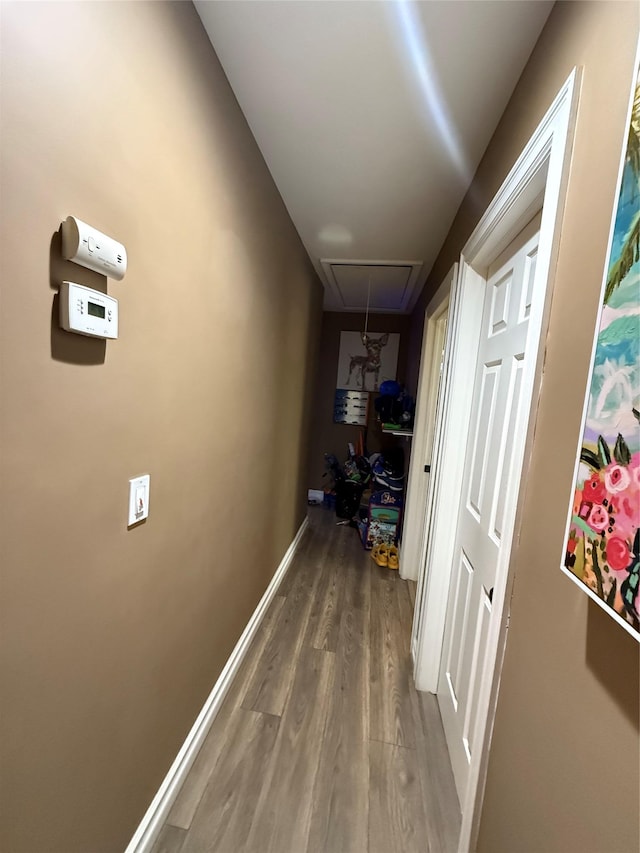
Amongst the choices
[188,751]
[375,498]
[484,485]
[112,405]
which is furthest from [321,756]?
[375,498]

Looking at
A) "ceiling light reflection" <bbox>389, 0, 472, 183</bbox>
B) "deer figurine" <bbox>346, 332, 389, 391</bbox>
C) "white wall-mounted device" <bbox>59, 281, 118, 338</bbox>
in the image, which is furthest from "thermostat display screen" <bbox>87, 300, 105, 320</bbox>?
"deer figurine" <bbox>346, 332, 389, 391</bbox>

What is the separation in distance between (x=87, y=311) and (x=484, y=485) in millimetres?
1326

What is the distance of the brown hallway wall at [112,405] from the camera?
0.59 meters

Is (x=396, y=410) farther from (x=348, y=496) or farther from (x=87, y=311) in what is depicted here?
(x=87, y=311)

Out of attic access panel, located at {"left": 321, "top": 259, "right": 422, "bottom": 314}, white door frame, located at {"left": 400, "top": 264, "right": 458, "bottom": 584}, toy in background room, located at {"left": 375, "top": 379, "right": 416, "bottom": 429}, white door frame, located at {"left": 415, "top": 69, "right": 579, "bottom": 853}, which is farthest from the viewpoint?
toy in background room, located at {"left": 375, "top": 379, "right": 416, "bottom": 429}

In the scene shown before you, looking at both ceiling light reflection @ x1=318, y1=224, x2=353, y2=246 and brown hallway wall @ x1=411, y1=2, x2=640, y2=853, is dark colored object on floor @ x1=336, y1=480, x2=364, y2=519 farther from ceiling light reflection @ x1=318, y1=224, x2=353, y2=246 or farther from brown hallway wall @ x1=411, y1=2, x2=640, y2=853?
brown hallway wall @ x1=411, y1=2, x2=640, y2=853

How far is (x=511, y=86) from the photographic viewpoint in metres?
1.15

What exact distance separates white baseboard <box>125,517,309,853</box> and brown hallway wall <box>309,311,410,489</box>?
2.52 m

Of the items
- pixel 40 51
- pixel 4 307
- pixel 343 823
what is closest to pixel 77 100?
pixel 40 51

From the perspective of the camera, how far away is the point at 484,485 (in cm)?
133

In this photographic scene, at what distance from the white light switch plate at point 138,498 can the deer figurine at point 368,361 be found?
145 inches

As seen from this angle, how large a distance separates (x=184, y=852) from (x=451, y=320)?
7.26 ft

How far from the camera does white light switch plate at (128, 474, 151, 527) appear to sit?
0.90 metres

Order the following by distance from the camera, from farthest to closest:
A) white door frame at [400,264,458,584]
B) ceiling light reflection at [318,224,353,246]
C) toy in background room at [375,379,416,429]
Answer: toy in background room at [375,379,416,429]
white door frame at [400,264,458,584]
ceiling light reflection at [318,224,353,246]
